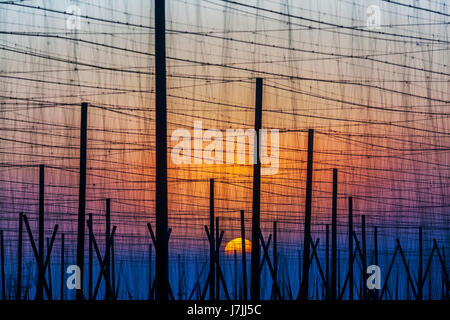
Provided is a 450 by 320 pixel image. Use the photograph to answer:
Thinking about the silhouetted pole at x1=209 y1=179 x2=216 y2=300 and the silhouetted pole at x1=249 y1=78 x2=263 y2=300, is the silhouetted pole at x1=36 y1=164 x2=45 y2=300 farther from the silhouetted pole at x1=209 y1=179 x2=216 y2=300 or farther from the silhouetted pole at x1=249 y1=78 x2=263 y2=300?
the silhouetted pole at x1=249 y1=78 x2=263 y2=300

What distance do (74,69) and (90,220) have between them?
7146 millimetres

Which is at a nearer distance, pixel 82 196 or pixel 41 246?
pixel 82 196

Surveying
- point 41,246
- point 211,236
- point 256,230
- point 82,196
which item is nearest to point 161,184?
point 256,230

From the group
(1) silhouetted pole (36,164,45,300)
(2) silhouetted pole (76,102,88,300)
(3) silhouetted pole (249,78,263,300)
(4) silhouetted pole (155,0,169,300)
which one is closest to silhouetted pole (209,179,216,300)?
(1) silhouetted pole (36,164,45,300)

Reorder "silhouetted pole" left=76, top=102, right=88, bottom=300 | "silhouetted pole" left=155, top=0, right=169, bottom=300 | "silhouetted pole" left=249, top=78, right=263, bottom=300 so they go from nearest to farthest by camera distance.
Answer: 1. "silhouetted pole" left=155, top=0, right=169, bottom=300
2. "silhouetted pole" left=249, top=78, right=263, bottom=300
3. "silhouetted pole" left=76, top=102, right=88, bottom=300

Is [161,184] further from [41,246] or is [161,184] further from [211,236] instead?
[211,236]

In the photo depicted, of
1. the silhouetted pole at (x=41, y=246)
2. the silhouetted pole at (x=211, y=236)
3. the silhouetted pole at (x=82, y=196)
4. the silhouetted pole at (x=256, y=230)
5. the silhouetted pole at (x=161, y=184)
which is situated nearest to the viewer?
the silhouetted pole at (x=161, y=184)

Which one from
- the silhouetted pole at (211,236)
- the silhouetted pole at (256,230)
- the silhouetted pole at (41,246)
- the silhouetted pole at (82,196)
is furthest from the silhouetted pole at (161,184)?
the silhouetted pole at (211,236)

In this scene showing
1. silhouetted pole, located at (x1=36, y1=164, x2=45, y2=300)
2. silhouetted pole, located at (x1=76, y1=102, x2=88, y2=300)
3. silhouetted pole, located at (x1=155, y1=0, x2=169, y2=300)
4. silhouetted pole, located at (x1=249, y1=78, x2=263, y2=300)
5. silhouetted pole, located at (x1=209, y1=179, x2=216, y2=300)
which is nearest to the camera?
silhouetted pole, located at (x1=155, y1=0, x2=169, y2=300)

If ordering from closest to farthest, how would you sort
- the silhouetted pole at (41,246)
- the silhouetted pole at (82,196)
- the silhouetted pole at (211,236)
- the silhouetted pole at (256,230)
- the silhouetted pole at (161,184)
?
the silhouetted pole at (161,184)
the silhouetted pole at (256,230)
the silhouetted pole at (82,196)
the silhouetted pole at (41,246)
the silhouetted pole at (211,236)

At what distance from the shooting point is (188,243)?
1037 inches

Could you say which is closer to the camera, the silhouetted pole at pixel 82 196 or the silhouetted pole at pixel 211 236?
the silhouetted pole at pixel 82 196

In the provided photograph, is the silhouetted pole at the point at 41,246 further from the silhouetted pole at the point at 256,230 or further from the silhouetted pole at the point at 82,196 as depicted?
the silhouetted pole at the point at 256,230
